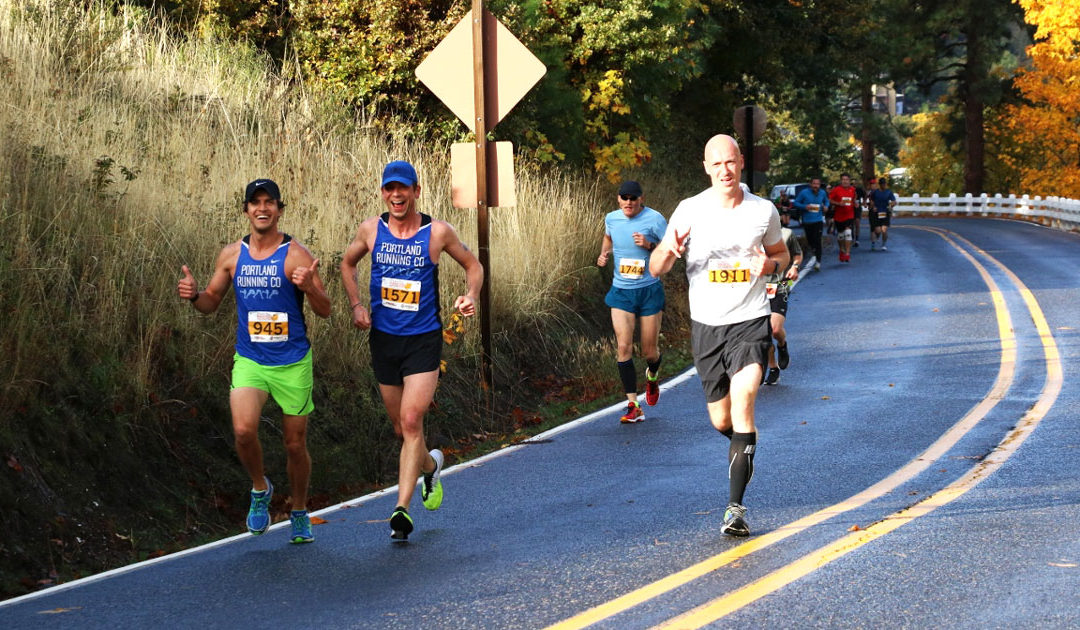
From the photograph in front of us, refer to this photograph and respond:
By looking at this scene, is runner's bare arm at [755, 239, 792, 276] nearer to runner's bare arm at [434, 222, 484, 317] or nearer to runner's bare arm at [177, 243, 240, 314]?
runner's bare arm at [434, 222, 484, 317]

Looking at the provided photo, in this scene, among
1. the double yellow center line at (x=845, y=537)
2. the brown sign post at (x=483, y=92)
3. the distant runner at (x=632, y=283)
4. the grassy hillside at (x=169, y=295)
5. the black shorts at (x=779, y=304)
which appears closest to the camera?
the double yellow center line at (x=845, y=537)

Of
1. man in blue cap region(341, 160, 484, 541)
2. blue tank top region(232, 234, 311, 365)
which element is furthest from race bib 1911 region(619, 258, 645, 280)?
blue tank top region(232, 234, 311, 365)

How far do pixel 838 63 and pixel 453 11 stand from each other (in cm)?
2288

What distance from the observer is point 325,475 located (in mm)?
10070

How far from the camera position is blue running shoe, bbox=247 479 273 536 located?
7.71 meters

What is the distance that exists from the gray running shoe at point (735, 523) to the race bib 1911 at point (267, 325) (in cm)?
253

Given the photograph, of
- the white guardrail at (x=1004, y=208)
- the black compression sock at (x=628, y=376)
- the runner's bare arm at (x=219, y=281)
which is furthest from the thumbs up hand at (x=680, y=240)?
the white guardrail at (x=1004, y=208)

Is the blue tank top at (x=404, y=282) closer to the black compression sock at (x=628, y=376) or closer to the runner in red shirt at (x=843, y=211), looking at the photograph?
the black compression sock at (x=628, y=376)

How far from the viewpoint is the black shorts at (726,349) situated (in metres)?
7.51

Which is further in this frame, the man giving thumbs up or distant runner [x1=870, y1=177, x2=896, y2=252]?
distant runner [x1=870, y1=177, x2=896, y2=252]

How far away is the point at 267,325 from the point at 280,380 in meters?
0.31

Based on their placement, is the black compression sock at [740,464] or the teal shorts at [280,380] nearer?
the black compression sock at [740,464]

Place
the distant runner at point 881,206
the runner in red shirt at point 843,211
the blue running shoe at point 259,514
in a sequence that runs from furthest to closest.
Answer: the distant runner at point 881,206, the runner in red shirt at point 843,211, the blue running shoe at point 259,514

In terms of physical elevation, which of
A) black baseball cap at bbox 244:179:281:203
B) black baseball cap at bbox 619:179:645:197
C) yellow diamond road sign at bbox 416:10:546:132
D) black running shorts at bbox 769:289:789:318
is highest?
yellow diamond road sign at bbox 416:10:546:132
